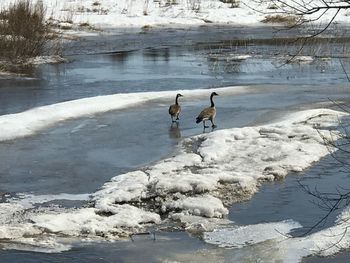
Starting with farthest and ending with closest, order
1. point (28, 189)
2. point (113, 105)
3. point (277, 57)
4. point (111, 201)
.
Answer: point (277, 57) → point (113, 105) → point (28, 189) → point (111, 201)

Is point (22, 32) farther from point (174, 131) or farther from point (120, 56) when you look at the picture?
point (174, 131)

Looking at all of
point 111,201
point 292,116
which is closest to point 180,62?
point 292,116

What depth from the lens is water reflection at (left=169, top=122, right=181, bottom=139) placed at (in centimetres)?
1204

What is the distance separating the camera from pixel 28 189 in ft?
29.1

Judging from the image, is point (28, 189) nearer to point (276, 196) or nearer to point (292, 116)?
point (276, 196)

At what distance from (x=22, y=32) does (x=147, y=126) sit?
1072cm

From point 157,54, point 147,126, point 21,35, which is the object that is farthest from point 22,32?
point 147,126

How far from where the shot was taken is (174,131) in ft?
40.9

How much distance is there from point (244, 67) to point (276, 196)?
1326 cm

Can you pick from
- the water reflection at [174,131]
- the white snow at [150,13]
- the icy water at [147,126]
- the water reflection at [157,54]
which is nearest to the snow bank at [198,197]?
the icy water at [147,126]

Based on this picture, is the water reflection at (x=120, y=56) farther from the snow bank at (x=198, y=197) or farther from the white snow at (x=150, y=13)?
the snow bank at (x=198, y=197)

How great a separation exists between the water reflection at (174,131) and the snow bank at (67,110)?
80.9 inches

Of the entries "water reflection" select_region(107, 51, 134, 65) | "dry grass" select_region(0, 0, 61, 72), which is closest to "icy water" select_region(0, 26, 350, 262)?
"water reflection" select_region(107, 51, 134, 65)

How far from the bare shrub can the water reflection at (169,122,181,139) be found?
32.9 feet
